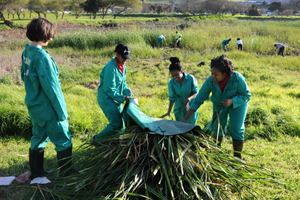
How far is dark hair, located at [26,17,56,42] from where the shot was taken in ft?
7.91

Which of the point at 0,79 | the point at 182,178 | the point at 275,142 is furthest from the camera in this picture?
the point at 0,79

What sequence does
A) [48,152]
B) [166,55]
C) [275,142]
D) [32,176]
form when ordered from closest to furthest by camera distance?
[32,176] → [48,152] → [275,142] → [166,55]

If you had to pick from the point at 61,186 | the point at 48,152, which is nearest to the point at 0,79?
the point at 48,152

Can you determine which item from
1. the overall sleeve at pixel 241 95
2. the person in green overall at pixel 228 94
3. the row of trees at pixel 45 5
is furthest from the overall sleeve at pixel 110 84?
the row of trees at pixel 45 5

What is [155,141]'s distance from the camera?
2.33m

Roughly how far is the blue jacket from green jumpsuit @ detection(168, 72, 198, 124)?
352 millimetres

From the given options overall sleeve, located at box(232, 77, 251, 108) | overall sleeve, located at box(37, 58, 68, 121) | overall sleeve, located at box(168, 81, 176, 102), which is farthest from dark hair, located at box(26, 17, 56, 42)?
overall sleeve, located at box(232, 77, 251, 108)

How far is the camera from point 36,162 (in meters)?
2.81

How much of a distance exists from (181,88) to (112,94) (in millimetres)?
1003

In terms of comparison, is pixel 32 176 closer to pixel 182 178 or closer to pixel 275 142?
pixel 182 178

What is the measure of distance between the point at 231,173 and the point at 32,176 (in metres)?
2.34

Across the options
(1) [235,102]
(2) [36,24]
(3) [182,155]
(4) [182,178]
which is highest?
(2) [36,24]

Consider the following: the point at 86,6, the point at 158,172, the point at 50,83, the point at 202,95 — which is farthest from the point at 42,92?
the point at 86,6

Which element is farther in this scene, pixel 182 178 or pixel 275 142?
pixel 275 142
